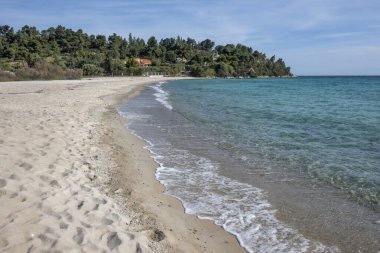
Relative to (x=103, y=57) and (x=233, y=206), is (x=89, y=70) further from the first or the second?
(x=233, y=206)

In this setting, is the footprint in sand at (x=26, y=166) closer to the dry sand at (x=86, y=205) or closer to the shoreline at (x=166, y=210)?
the dry sand at (x=86, y=205)

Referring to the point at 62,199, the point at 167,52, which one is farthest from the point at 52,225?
the point at 167,52

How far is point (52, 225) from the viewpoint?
188 inches

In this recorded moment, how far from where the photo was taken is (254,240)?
5.22 meters

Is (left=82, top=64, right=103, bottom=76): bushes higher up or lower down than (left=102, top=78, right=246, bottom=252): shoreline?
lower down

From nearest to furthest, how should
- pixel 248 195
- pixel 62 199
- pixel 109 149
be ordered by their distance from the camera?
1. pixel 62 199
2. pixel 248 195
3. pixel 109 149

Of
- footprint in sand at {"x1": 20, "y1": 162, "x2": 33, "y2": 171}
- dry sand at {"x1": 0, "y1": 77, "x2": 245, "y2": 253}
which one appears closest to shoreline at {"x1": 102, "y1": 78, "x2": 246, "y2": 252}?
dry sand at {"x1": 0, "y1": 77, "x2": 245, "y2": 253}

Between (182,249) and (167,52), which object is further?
(167,52)

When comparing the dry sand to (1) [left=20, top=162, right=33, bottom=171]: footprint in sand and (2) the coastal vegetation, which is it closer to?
(1) [left=20, top=162, right=33, bottom=171]: footprint in sand

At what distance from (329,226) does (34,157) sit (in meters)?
6.14

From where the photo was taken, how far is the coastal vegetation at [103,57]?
297ft

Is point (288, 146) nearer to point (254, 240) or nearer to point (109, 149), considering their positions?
point (109, 149)

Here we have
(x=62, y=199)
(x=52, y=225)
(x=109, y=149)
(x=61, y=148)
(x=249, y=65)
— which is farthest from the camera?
(x=249, y=65)

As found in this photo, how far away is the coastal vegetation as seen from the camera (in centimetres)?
9056
